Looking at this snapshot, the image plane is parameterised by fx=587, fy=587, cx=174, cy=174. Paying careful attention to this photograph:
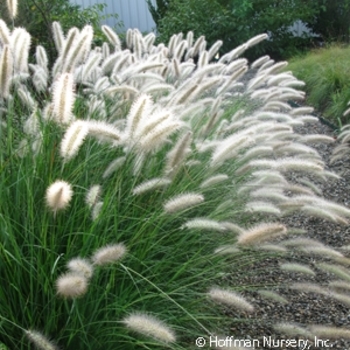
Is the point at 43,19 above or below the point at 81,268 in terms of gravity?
above

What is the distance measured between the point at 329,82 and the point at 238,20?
13.3 feet

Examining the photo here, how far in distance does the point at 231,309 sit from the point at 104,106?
1.13 m

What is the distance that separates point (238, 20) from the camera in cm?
1074

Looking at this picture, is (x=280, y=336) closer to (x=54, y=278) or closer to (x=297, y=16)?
(x=54, y=278)

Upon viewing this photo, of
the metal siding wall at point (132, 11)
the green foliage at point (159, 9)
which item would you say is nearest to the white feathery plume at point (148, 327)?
the green foliage at point (159, 9)

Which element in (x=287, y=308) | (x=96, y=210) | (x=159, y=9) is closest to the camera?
(x=96, y=210)

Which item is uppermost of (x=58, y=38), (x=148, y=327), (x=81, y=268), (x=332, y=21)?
(x=58, y=38)

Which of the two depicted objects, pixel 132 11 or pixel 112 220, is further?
pixel 132 11

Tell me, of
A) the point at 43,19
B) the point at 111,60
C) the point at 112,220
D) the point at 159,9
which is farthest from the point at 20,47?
the point at 159,9

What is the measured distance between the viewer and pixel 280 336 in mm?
2381

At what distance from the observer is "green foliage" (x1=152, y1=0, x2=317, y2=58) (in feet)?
35.1

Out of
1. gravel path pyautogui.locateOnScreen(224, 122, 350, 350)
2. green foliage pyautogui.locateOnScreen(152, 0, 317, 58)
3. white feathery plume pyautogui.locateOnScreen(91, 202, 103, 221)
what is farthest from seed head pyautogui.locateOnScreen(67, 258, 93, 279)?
green foliage pyautogui.locateOnScreen(152, 0, 317, 58)

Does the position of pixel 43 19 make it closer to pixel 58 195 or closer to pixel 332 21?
pixel 58 195

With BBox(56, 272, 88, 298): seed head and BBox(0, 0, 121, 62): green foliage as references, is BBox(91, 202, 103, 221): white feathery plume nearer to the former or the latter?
BBox(56, 272, 88, 298): seed head
